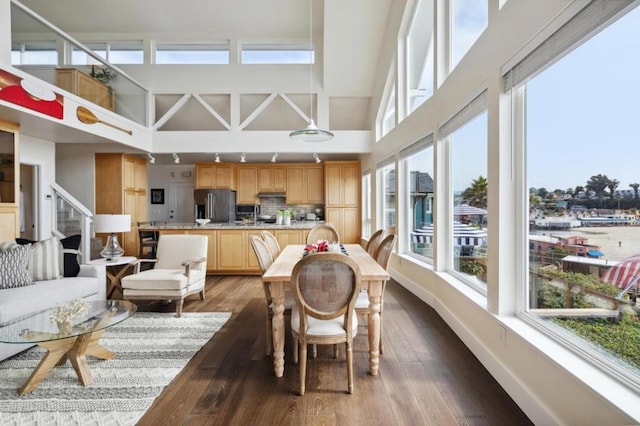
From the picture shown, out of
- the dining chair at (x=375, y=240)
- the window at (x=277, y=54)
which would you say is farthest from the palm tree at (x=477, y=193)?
the window at (x=277, y=54)

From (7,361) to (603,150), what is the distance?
4219mm

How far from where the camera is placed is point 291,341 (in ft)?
9.20

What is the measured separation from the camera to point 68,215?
17.0 ft

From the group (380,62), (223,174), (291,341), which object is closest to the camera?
(291,341)

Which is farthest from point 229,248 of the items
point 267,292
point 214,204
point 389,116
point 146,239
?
point 389,116

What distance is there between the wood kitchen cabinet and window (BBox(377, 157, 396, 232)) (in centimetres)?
530

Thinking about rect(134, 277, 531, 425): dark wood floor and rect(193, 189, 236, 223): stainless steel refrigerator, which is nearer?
rect(134, 277, 531, 425): dark wood floor

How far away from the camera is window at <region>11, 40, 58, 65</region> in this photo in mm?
3447

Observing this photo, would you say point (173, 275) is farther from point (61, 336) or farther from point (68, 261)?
point (61, 336)

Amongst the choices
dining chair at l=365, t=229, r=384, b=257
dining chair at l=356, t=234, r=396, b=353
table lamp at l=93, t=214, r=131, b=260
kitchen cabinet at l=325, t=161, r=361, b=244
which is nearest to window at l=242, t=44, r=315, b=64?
kitchen cabinet at l=325, t=161, r=361, b=244

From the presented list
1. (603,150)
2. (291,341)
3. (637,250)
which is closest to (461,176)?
(603,150)

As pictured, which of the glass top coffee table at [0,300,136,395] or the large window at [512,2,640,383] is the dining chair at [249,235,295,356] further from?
the large window at [512,2,640,383]

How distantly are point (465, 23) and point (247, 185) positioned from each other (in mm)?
5822

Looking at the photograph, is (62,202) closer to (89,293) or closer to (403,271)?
(89,293)
